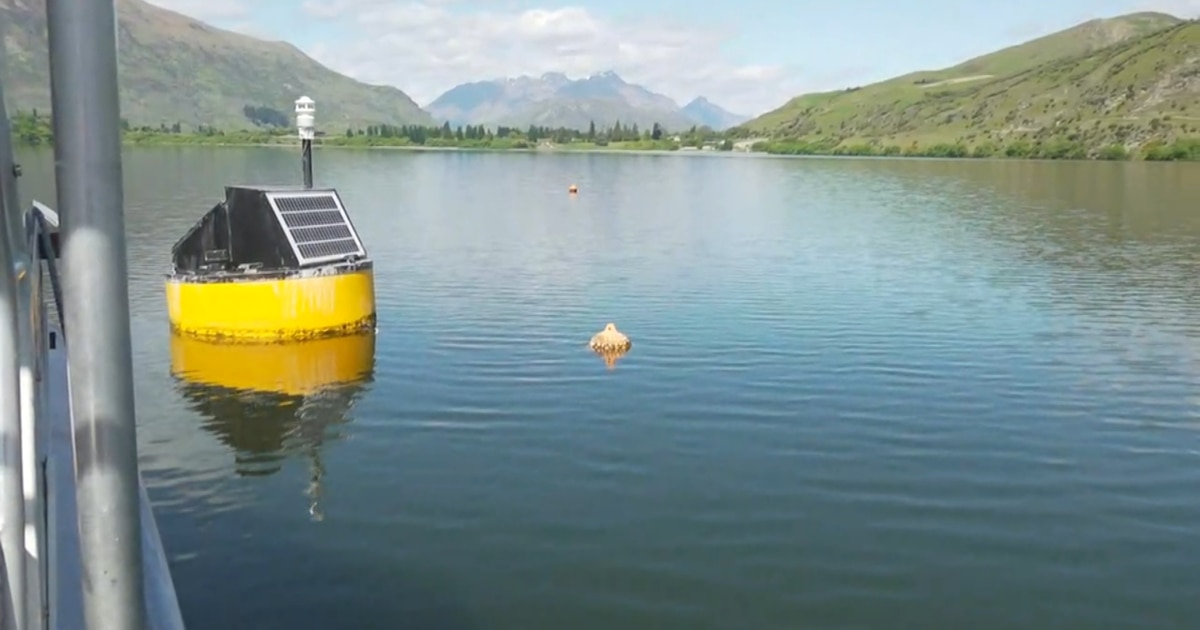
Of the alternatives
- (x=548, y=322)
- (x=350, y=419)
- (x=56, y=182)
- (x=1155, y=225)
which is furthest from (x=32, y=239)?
(x=1155, y=225)

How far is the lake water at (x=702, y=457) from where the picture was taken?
12281 mm

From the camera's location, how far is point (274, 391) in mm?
20719

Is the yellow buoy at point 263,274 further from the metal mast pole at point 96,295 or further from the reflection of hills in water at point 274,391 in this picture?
the metal mast pole at point 96,295

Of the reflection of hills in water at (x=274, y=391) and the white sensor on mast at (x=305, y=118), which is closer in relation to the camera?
the reflection of hills in water at (x=274, y=391)

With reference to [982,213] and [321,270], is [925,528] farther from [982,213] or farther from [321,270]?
[982,213]

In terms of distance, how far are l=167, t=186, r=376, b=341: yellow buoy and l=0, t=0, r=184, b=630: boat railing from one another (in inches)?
774

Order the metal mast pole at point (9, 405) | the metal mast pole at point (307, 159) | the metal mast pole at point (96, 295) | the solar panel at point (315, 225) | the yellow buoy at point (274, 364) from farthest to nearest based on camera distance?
1. the metal mast pole at point (307, 159)
2. the solar panel at point (315, 225)
3. the yellow buoy at point (274, 364)
4. the metal mast pole at point (9, 405)
5. the metal mast pole at point (96, 295)

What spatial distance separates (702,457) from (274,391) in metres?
8.90

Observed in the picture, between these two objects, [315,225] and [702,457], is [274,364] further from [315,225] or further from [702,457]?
[702,457]

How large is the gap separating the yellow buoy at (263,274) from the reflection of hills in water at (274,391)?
45 centimetres

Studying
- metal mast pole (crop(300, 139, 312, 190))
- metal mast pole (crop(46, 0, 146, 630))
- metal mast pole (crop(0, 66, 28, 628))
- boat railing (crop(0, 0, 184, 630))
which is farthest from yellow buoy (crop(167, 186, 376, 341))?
metal mast pole (crop(46, 0, 146, 630))

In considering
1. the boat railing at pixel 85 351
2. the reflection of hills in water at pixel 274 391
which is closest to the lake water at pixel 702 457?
the reflection of hills in water at pixel 274 391

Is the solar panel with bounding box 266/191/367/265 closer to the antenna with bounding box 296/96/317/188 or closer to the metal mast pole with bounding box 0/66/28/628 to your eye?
the antenna with bounding box 296/96/317/188

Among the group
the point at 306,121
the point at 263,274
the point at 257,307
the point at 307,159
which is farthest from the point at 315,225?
the point at 307,159
